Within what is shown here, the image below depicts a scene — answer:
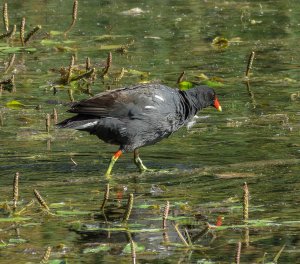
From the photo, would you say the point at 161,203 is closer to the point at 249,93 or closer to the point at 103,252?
the point at 103,252

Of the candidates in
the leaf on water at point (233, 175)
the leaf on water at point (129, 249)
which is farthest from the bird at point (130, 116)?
the leaf on water at point (129, 249)

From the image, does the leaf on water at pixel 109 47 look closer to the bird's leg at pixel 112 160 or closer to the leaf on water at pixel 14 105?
the leaf on water at pixel 14 105

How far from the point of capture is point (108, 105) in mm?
9219

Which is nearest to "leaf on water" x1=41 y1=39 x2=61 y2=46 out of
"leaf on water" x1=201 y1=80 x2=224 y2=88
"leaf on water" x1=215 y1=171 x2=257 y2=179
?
"leaf on water" x1=201 y1=80 x2=224 y2=88

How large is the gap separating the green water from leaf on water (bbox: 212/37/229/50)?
0.08 meters

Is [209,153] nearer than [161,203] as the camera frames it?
No

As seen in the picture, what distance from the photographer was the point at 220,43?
50.2ft

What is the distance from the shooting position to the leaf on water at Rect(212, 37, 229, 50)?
1521cm

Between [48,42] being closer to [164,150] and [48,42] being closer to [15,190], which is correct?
[164,150]

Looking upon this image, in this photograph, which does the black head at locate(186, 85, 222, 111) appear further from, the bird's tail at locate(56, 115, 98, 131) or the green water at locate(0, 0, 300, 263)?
the bird's tail at locate(56, 115, 98, 131)

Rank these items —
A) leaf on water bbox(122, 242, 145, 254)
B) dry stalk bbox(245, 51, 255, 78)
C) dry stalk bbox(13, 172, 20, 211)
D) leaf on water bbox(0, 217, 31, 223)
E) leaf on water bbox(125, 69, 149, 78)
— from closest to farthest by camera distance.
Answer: leaf on water bbox(122, 242, 145, 254) → dry stalk bbox(13, 172, 20, 211) → leaf on water bbox(0, 217, 31, 223) → dry stalk bbox(245, 51, 255, 78) → leaf on water bbox(125, 69, 149, 78)

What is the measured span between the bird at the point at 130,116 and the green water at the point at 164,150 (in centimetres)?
29

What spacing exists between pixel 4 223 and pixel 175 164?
241 centimetres

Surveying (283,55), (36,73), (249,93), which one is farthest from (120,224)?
(283,55)
